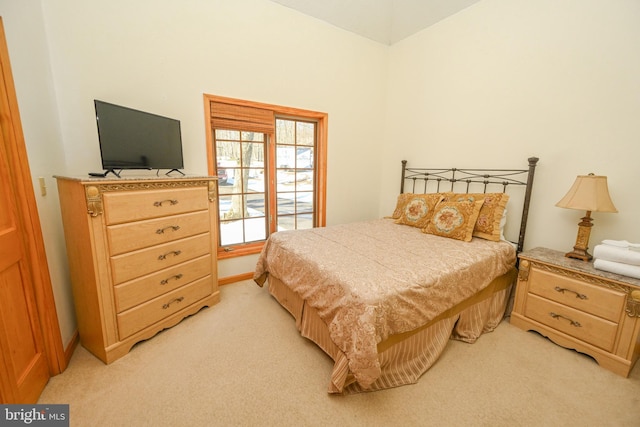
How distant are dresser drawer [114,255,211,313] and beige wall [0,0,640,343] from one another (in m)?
0.42

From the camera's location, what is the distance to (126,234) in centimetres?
165

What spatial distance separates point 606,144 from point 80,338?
4.13 meters

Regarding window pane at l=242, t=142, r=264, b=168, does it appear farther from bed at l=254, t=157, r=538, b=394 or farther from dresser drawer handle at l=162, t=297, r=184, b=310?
dresser drawer handle at l=162, t=297, r=184, b=310

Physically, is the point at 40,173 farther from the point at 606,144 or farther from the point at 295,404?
the point at 606,144

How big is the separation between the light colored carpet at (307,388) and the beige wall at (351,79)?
0.63m

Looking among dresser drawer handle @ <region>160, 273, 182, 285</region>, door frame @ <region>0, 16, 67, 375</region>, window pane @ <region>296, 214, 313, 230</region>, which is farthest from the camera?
window pane @ <region>296, 214, 313, 230</region>

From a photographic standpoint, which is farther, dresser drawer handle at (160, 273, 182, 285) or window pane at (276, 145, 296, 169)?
window pane at (276, 145, 296, 169)

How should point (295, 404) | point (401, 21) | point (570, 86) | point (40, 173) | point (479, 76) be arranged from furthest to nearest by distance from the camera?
point (401, 21) → point (479, 76) → point (570, 86) → point (40, 173) → point (295, 404)

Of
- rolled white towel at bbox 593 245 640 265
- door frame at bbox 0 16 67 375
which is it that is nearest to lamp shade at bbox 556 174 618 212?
rolled white towel at bbox 593 245 640 265

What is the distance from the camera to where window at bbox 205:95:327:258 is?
264 cm

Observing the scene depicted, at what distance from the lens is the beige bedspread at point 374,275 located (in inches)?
52.4

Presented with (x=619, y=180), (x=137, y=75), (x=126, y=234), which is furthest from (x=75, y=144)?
(x=619, y=180)

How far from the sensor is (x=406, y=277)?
5.07ft

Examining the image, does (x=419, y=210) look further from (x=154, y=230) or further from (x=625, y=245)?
(x=154, y=230)
